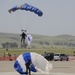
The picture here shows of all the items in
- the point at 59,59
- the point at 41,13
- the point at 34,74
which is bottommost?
the point at 59,59

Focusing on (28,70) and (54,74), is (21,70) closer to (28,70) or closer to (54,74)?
(28,70)

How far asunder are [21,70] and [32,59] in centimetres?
87

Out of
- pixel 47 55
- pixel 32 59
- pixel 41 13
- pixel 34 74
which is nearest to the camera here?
pixel 32 59

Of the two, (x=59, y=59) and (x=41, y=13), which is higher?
(x=41, y=13)

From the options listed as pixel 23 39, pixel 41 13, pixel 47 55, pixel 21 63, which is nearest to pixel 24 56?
pixel 21 63

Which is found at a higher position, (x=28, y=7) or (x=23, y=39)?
(x=28, y=7)

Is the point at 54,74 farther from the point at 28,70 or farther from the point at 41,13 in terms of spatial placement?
the point at 28,70

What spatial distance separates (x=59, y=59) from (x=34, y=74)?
41.4 meters

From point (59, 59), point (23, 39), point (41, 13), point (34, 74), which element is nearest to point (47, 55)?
point (59, 59)

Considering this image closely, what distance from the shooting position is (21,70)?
1786cm

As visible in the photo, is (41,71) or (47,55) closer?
(41,71)

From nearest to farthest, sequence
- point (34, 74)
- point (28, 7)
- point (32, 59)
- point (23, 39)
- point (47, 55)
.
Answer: point (32, 59), point (34, 74), point (28, 7), point (23, 39), point (47, 55)

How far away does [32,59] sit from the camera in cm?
1752

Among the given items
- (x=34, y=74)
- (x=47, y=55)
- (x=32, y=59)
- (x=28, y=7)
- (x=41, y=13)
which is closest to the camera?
(x=32, y=59)
